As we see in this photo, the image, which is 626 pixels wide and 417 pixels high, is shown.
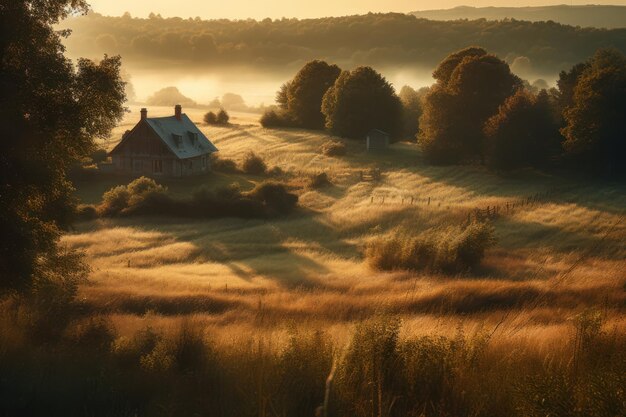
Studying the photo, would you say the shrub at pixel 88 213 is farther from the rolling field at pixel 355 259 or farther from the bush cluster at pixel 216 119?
the bush cluster at pixel 216 119

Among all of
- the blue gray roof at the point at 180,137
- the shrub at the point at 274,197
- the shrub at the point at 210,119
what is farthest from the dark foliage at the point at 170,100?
the shrub at the point at 274,197

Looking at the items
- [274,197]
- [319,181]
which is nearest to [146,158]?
[319,181]

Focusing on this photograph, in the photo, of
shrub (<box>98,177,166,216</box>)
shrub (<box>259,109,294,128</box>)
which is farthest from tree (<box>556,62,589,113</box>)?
shrub (<box>98,177,166,216</box>)

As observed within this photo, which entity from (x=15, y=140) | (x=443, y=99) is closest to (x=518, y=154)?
(x=443, y=99)

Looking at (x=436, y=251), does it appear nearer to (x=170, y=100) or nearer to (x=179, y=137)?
(x=179, y=137)

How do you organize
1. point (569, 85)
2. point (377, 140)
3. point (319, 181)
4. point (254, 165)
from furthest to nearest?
point (377, 140)
point (569, 85)
point (254, 165)
point (319, 181)

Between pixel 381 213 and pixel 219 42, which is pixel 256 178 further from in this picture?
pixel 219 42
